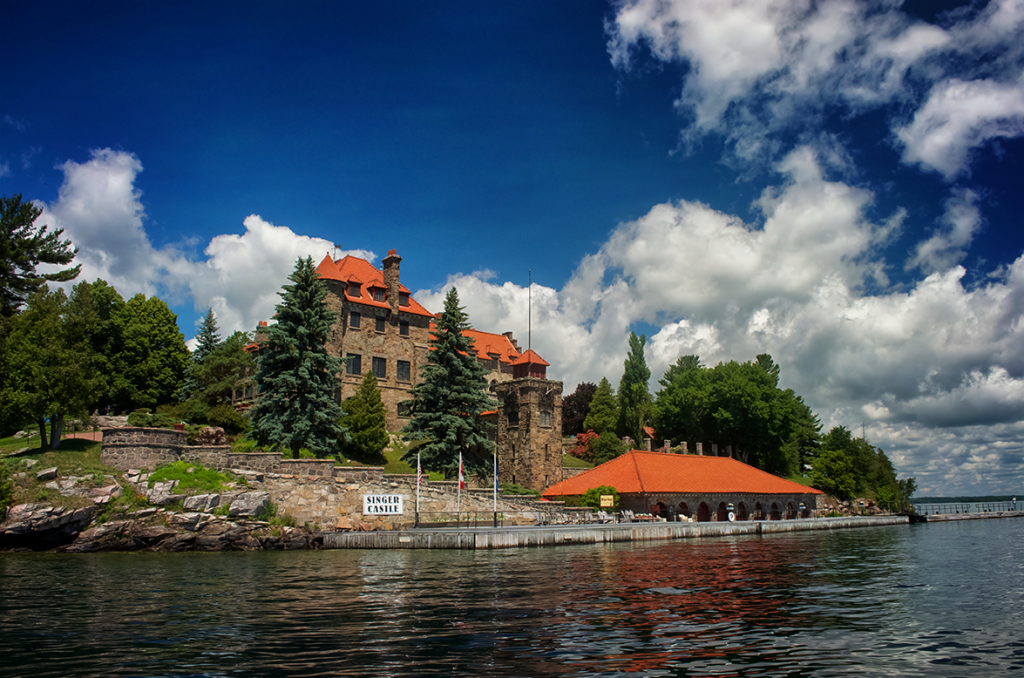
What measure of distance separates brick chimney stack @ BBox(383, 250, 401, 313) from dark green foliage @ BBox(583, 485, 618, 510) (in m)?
23.4

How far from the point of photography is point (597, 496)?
40656 mm

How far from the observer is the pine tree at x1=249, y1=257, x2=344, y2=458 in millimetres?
35000

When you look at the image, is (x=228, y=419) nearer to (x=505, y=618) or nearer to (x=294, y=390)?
(x=294, y=390)

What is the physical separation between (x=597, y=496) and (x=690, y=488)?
727 centimetres

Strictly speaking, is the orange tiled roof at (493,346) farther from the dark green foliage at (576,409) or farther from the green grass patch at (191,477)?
the green grass patch at (191,477)

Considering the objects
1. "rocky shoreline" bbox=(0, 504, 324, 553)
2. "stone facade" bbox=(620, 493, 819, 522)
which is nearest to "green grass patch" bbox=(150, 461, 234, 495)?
"rocky shoreline" bbox=(0, 504, 324, 553)

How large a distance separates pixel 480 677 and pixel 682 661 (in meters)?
2.86

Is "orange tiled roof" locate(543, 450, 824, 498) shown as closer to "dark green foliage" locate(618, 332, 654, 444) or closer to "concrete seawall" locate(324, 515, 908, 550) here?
"concrete seawall" locate(324, 515, 908, 550)

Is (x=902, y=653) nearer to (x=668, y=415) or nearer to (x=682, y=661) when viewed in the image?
(x=682, y=661)

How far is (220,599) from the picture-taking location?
47.1 ft

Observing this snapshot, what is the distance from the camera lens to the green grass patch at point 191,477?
92.8ft

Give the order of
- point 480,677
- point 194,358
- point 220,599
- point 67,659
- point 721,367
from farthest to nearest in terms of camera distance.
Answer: point 721,367 < point 194,358 < point 220,599 < point 67,659 < point 480,677

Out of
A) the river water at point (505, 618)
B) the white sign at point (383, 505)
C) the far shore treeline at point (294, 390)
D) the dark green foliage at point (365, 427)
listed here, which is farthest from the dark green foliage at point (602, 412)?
the river water at point (505, 618)

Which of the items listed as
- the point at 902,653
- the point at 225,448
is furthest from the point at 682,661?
the point at 225,448
